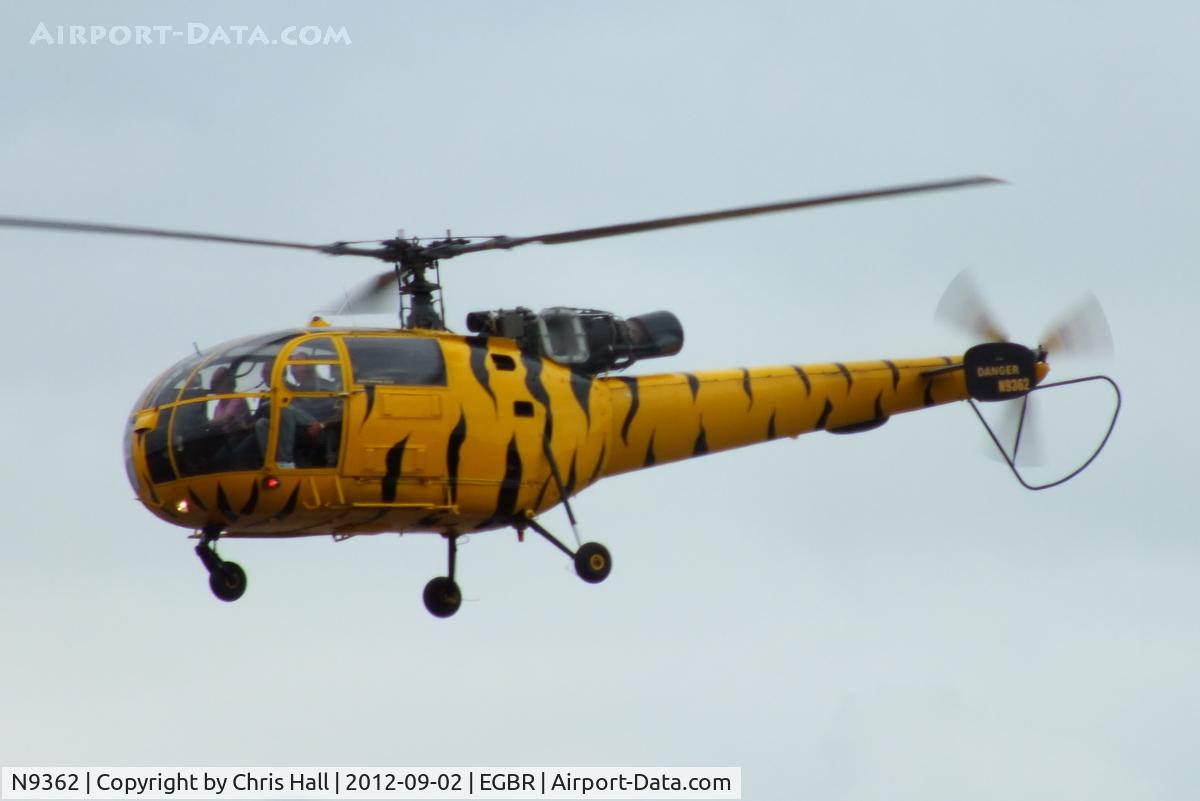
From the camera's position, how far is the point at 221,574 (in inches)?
921

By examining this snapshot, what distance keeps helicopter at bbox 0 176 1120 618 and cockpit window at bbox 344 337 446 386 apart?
0.07ft

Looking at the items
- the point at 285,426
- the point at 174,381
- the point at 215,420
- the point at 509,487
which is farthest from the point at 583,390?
the point at 174,381

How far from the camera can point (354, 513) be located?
23.1 m

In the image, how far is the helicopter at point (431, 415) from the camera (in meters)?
22.6

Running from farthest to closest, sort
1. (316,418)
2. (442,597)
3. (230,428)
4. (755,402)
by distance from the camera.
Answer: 1. (755,402)
2. (442,597)
3. (316,418)
4. (230,428)

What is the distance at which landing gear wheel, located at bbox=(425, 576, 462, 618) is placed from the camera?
25.4m

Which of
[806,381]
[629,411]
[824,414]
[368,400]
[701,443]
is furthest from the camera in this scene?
[824,414]

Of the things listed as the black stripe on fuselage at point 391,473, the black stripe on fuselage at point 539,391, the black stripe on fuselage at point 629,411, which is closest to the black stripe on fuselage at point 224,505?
the black stripe on fuselage at point 391,473

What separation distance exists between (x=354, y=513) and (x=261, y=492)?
106 centimetres

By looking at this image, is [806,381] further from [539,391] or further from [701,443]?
[539,391]

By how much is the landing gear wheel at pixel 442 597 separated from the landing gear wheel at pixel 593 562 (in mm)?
1677

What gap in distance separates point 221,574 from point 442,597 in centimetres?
292

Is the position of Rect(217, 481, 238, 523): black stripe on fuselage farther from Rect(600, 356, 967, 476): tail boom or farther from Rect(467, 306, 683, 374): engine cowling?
Rect(600, 356, 967, 476): tail boom

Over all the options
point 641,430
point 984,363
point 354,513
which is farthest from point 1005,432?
point 354,513
